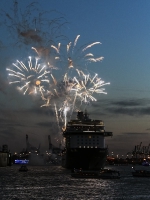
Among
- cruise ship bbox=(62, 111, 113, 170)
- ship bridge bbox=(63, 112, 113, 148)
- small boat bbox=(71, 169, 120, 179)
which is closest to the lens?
small boat bbox=(71, 169, 120, 179)

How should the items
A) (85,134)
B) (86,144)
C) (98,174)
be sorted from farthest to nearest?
1. (85,134)
2. (86,144)
3. (98,174)

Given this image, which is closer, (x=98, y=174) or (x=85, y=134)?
(x=98, y=174)

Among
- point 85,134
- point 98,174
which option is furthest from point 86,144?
point 98,174

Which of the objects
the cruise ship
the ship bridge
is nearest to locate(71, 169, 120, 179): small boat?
the cruise ship

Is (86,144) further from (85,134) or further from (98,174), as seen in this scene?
(98,174)

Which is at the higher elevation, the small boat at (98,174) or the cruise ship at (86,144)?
the cruise ship at (86,144)

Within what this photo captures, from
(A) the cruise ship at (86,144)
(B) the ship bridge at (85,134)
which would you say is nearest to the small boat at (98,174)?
(A) the cruise ship at (86,144)

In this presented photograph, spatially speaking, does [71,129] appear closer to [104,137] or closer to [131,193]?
[104,137]

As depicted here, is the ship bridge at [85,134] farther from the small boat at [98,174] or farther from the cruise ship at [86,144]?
the small boat at [98,174]

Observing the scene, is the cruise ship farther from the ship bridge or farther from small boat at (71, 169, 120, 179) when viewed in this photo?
small boat at (71, 169, 120, 179)
